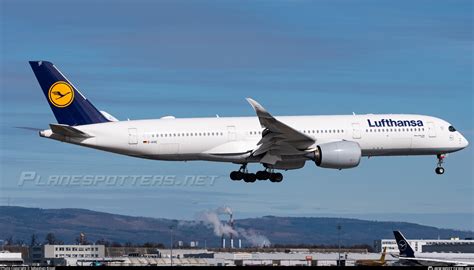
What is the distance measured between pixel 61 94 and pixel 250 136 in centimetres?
1687

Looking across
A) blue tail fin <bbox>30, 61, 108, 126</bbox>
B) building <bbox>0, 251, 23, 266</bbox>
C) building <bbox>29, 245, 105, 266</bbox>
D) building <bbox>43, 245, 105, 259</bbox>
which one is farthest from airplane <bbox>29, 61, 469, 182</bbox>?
building <bbox>43, 245, 105, 259</bbox>

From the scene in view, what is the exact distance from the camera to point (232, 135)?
89875 millimetres

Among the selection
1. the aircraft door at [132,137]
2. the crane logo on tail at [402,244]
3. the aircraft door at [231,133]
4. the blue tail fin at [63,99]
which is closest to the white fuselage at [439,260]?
the crane logo on tail at [402,244]

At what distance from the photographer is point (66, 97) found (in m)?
92.3

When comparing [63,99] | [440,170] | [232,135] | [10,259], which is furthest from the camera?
[10,259]

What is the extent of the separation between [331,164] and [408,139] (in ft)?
25.1

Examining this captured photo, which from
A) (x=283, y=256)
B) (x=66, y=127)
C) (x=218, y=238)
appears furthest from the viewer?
(x=218, y=238)

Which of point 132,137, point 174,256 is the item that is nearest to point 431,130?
point 132,137

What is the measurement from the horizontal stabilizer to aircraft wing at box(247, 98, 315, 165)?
14546 mm

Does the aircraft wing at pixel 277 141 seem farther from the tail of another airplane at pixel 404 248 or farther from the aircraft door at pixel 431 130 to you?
the tail of another airplane at pixel 404 248

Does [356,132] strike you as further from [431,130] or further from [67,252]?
[67,252]

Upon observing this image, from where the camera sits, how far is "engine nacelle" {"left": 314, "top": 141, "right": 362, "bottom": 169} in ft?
288

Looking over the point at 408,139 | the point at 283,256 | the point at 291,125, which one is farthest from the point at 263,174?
the point at 283,256

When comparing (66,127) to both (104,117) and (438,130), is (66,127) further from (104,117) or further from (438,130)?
(438,130)
